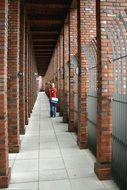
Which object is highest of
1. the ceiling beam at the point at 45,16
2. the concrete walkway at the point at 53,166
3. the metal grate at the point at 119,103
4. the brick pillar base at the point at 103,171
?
the ceiling beam at the point at 45,16


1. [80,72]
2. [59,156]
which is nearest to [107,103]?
[59,156]

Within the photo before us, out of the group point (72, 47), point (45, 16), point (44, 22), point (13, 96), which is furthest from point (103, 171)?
point (44, 22)

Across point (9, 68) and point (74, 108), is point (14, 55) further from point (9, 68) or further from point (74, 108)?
point (74, 108)

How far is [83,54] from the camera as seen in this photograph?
884 cm

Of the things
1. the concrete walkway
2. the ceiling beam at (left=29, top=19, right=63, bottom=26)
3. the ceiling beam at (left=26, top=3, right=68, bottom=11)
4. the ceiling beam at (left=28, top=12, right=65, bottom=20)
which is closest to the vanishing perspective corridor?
the concrete walkway

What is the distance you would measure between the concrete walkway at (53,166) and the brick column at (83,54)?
527 mm

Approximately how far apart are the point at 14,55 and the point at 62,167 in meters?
3.27

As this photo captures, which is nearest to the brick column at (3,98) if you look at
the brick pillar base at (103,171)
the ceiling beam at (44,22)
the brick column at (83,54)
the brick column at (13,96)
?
the brick pillar base at (103,171)

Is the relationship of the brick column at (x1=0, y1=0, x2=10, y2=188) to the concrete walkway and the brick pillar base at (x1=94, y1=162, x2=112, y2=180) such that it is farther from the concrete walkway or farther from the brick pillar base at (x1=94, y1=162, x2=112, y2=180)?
the brick pillar base at (x1=94, y1=162, x2=112, y2=180)

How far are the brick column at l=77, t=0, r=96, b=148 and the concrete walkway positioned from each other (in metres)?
0.53

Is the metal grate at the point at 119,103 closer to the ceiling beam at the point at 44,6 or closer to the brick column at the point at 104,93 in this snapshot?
the brick column at the point at 104,93

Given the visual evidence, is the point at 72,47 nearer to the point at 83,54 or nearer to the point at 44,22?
the point at 83,54

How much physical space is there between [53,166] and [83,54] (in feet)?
10.7

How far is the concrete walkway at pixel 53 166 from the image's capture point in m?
5.84
